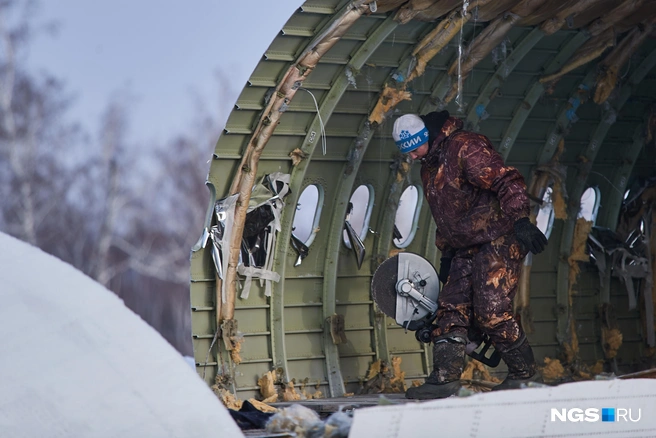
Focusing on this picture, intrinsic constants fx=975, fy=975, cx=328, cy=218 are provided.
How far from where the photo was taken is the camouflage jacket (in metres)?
6.82

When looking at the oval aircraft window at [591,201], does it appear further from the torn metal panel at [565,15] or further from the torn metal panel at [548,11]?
the torn metal panel at [548,11]

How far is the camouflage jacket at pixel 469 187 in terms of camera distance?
6816mm

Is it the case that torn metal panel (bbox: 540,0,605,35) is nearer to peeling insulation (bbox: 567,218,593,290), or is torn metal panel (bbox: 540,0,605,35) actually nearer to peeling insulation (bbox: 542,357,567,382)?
peeling insulation (bbox: 567,218,593,290)

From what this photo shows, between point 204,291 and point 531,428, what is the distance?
369 cm

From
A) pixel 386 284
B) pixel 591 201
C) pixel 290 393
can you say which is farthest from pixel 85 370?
pixel 591 201

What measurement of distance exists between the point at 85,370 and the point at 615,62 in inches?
268

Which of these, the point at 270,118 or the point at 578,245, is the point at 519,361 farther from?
the point at 578,245

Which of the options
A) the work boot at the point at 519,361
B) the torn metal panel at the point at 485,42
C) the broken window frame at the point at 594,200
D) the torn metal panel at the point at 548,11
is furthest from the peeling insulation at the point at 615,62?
the work boot at the point at 519,361

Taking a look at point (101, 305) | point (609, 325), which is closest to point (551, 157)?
point (609, 325)

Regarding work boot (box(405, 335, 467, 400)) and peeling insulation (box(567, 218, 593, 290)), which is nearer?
work boot (box(405, 335, 467, 400))

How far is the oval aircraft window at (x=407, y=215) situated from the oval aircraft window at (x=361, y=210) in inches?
14.6

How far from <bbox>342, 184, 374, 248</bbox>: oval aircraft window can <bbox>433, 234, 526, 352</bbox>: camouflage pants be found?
1.97 m

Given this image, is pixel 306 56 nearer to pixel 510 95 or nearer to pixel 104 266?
pixel 510 95

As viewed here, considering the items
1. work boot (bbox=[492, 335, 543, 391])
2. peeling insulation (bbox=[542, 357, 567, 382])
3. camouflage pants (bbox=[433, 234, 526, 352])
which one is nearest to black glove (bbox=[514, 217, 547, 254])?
camouflage pants (bbox=[433, 234, 526, 352])
